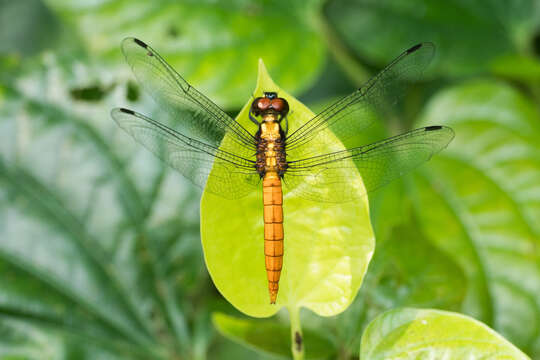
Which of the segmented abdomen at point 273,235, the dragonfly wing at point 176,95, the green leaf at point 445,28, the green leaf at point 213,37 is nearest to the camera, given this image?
the segmented abdomen at point 273,235

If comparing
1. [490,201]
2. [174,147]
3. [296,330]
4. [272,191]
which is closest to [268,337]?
[296,330]

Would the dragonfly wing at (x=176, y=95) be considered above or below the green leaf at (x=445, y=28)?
below

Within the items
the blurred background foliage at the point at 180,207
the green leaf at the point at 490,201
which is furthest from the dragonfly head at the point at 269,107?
the green leaf at the point at 490,201

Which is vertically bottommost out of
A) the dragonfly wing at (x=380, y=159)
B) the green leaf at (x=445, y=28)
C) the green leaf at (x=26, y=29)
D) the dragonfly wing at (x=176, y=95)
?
the dragonfly wing at (x=380, y=159)

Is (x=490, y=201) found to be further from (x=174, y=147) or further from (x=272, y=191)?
(x=174, y=147)

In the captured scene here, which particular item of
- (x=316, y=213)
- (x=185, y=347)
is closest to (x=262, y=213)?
(x=316, y=213)

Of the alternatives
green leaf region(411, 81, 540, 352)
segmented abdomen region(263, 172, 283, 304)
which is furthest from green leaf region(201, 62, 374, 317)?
green leaf region(411, 81, 540, 352)

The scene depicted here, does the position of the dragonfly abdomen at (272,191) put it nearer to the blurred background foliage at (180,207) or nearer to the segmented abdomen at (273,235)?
the segmented abdomen at (273,235)
